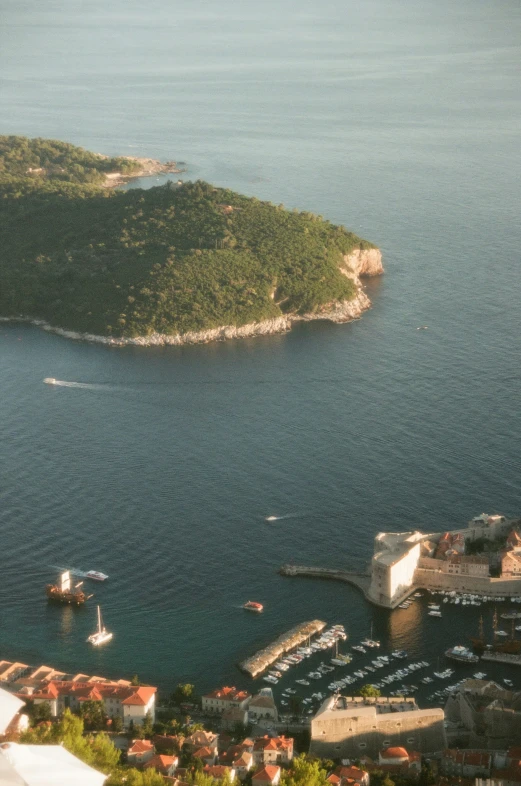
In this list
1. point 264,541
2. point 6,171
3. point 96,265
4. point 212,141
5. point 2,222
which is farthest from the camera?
point 212,141

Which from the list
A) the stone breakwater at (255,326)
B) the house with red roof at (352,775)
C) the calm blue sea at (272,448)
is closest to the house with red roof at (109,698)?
the calm blue sea at (272,448)

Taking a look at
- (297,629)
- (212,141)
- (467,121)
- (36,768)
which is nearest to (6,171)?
(212,141)

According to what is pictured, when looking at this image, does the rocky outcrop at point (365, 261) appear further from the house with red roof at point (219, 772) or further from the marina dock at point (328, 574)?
the house with red roof at point (219, 772)

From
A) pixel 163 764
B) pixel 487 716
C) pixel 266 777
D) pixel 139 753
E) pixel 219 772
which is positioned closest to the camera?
pixel 266 777

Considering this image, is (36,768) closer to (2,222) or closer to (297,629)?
(297,629)

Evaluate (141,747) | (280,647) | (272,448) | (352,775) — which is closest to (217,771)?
(141,747)

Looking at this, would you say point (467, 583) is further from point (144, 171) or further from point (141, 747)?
point (144, 171)

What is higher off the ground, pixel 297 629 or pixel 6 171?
pixel 6 171
